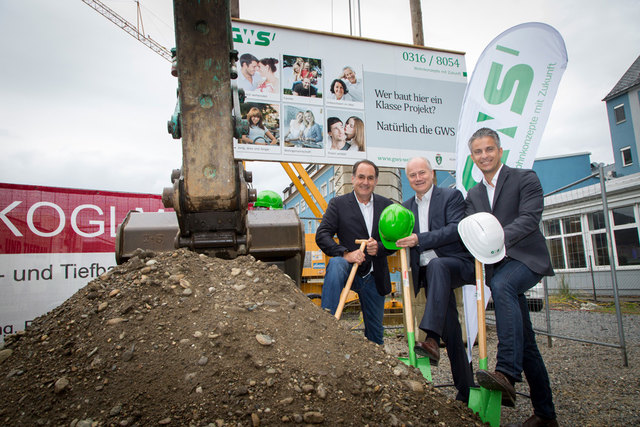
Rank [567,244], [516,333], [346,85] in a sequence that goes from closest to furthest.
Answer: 1. [516,333]
2. [346,85]
3. [567,244]

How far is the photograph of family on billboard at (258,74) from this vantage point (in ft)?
19.0

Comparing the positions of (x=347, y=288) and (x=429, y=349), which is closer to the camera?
(x=429, y=349)

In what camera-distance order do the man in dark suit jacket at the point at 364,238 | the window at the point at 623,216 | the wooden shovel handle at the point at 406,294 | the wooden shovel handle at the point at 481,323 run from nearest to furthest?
the wooden shovel handle at the point at 481,323 → the wooden shovel handle at the point at 406,294 → the man in dark suit jacket at the point at 364,238 → the window at the point at 623,216

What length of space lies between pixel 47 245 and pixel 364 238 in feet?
15.3

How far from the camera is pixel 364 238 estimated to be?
340 cm

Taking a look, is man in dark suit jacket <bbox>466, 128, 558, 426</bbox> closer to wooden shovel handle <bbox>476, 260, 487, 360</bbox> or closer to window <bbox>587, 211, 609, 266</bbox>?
wooden shovel handle <bbox>476, 260, 487, 360</bbox>

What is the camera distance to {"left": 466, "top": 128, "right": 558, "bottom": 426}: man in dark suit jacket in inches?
86.4

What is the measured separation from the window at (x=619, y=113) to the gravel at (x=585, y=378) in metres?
22.9

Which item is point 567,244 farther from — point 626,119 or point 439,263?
point 626,119

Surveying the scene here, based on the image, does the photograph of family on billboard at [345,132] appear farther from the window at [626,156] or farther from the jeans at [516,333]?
the window at [626,156]

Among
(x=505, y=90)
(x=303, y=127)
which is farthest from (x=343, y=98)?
(x=505, y=90)

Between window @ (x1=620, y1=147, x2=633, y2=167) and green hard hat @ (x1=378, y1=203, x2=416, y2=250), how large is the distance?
89.1 ft

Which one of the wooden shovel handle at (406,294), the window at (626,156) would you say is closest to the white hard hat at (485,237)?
the wooden shovel handle at (406,294)

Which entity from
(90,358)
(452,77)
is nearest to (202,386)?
(90,358)
